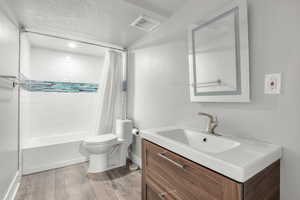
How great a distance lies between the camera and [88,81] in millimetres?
3256

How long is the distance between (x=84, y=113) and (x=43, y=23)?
1923 mm

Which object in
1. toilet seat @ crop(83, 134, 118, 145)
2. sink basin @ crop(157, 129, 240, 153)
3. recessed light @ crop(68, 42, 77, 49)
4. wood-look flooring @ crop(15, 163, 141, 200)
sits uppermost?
recessed light @ crop(68, 42, 77, 49)

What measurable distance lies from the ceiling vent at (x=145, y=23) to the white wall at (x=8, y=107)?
1.33 m

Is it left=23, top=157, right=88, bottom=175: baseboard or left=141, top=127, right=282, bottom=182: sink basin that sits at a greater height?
left=141, top=127, right=282, bottom=182: sink basin

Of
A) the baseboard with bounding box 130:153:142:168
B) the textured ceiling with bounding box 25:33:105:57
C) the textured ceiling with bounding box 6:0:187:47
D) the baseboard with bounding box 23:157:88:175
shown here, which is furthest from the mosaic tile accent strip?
the baseboard with bounding box 130:153:142:168

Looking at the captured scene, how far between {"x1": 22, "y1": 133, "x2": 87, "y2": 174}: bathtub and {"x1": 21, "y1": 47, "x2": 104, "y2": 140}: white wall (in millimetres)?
464

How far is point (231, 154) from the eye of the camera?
0.72 meters

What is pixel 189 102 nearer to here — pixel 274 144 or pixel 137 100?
pixel 274 144

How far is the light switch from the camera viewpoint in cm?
85

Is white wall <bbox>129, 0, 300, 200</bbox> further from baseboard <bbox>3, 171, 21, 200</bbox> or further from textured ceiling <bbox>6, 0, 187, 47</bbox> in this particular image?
baseboard <bbox>3, 171, 21, 200</bbox>

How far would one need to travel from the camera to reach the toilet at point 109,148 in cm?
199

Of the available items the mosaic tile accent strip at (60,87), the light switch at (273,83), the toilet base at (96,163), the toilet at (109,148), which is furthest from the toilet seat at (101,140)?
the light switch at (273,83)

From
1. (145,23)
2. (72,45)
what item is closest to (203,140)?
(145,23)

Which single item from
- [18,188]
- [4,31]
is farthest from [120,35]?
[18,188]
